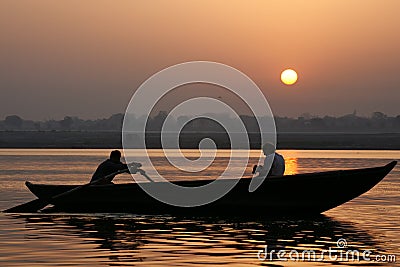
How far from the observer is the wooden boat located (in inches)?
894

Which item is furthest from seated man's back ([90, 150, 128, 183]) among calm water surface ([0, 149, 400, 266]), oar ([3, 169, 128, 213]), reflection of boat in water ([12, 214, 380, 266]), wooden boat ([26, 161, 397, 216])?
reflection of boat in water ([12, 214, 380, 266])

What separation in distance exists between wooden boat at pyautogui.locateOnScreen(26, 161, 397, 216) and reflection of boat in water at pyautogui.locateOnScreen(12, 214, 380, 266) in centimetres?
46

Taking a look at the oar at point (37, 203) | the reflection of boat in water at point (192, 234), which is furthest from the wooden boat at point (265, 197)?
the reflection of boat in water at point (192, 234)

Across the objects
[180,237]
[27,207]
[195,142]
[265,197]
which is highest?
[195,142]

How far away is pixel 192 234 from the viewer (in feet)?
65.0

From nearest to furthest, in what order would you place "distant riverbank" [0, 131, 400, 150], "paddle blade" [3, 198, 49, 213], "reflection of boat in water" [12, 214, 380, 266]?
"reflection of boat in water" [12, 214, 380, 266] < "paddle blade" [3, 198, 49, 213] < "distant riverbank" [0, 131, 400, 150]

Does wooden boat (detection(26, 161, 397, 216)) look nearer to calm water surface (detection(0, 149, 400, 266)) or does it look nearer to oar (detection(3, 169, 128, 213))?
oar (detection(3, 169, 128, 213))

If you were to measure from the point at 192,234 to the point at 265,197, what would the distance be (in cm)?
379

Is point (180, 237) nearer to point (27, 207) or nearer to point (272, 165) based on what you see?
point (272, 165)

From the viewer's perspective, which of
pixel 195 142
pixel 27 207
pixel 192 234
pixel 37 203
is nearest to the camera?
pixel 192 234

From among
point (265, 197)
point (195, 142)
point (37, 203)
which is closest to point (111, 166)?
point (37, 203)

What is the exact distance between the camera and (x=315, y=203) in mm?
23281

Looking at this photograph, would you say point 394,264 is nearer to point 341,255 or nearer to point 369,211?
point 341,255

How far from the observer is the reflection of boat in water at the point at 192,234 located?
17.2 meters
